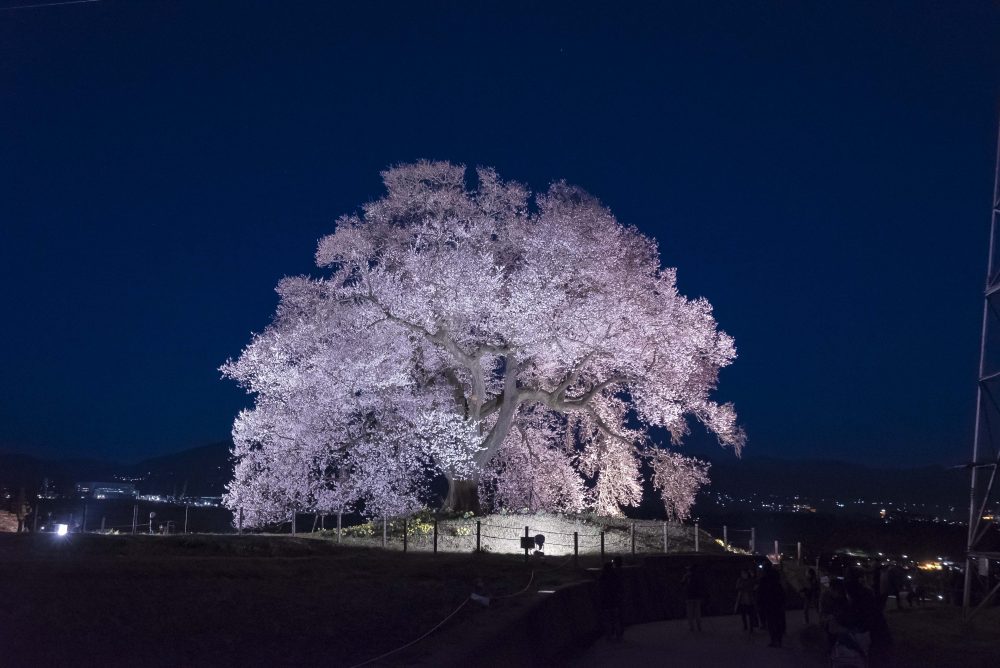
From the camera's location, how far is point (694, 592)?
1964 centimetres

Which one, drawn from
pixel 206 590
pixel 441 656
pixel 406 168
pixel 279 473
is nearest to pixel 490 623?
pixel 441 656

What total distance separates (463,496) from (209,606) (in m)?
20.3

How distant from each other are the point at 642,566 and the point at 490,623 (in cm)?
1199

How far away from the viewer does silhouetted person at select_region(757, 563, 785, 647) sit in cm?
1780

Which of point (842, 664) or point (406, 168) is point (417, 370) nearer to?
point (406, 168)

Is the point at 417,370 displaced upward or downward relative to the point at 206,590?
upward

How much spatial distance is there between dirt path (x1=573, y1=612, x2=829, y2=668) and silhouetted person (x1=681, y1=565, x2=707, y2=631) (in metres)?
0.30

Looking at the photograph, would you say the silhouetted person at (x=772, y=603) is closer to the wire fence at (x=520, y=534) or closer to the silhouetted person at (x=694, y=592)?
the silhouetted person at (x=694, y=592)

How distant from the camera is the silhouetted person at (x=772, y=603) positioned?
17.8m

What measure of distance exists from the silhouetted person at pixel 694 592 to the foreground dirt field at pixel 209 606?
3.12 meters

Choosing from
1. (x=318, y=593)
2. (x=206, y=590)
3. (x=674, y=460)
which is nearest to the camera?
(x=206, y=590)

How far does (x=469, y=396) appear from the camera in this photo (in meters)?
32.0

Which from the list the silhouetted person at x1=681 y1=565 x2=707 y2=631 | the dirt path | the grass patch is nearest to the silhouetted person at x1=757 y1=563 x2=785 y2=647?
the dirt path

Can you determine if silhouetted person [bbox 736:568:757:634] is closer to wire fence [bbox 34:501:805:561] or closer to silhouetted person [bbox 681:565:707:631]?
silhouetted person [bbox 681:565:707:631]
